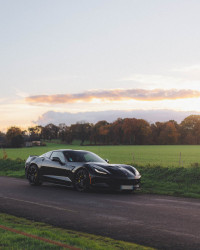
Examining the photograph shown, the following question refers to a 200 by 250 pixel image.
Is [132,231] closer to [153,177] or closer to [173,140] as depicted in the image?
[153,177]

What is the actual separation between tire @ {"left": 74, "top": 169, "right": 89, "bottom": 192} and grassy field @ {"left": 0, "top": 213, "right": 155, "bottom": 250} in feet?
18.6

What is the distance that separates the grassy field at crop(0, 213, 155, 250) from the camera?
224 inches

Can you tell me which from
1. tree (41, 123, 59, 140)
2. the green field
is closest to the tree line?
tree (41, 123, 59, 140)

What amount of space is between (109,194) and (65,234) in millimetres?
6424

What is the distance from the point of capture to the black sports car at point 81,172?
12891 millimetres

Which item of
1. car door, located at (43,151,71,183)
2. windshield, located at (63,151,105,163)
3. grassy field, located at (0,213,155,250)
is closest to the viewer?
grassy field, located at (0,213,155,250)

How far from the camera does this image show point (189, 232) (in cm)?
703

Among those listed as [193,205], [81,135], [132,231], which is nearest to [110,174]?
[193,205]

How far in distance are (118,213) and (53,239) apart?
3.15m

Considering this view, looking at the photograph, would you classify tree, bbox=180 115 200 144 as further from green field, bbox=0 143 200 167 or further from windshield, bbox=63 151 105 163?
windshield, bbox=63 151 105 163

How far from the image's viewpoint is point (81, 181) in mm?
13375

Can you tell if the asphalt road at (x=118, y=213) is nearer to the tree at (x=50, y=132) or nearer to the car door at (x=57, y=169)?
the car door at (x=57, y=169)

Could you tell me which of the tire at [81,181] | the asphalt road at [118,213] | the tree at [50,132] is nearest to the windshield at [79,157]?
the tire at [81,181]

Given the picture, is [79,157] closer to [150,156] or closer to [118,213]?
[118,213]
